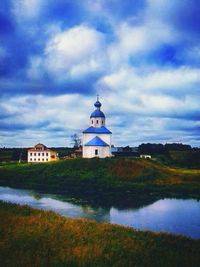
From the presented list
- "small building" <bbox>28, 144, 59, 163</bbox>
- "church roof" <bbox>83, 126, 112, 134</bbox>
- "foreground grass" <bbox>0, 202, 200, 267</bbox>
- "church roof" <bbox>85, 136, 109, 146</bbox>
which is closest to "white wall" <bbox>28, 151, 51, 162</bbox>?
"small building" <bbox>28, 144, 59, 163</bbox>

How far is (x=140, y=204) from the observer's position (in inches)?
1673

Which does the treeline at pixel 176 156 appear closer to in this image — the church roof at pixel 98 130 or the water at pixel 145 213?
the church roof at pixel 98 130

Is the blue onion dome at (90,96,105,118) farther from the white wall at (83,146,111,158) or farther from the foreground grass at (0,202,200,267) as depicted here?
the foreground grass at (0,202,200,267)

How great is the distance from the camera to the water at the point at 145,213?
98.9ft

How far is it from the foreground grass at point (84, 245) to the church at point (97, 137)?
2132 inches

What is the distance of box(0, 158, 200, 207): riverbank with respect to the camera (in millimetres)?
49438

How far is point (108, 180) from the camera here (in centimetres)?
6159

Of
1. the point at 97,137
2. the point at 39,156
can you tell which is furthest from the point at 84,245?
the point at 39,156

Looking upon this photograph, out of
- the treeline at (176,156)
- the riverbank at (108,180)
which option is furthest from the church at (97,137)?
the treeline at (176,156)

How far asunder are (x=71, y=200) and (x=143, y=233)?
23406mm

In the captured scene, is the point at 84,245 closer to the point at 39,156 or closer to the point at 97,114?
the point at 97,114

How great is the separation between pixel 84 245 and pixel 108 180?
4253 centimetres

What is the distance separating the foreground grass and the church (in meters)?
54.2

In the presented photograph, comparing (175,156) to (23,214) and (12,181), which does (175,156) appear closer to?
(12,181)
